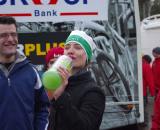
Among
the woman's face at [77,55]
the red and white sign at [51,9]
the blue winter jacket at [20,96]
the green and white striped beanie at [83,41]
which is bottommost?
the blue winter jacket at [20,96]

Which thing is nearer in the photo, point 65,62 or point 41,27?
point 65,62

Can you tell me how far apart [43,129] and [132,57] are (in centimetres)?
372

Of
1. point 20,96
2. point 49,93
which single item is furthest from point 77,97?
point 20,96

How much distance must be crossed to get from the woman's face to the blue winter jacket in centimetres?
59

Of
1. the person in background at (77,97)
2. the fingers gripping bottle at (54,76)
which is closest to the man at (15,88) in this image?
the person in background at (77,97)

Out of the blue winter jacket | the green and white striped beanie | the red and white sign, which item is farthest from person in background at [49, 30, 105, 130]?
the red and white sign

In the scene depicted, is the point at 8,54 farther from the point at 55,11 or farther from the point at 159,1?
the point at 159,1

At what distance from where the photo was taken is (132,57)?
24.4ft

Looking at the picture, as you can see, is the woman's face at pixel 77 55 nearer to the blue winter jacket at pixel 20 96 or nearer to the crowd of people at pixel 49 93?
the crowd of people at pixel 49 93

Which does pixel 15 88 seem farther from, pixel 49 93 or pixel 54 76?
pixel 54 76

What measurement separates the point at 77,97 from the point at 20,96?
2.04 ft

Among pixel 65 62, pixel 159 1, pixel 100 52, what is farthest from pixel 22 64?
pixel 159 1

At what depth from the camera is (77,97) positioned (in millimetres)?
3236

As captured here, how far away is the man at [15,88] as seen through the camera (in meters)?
3.68
